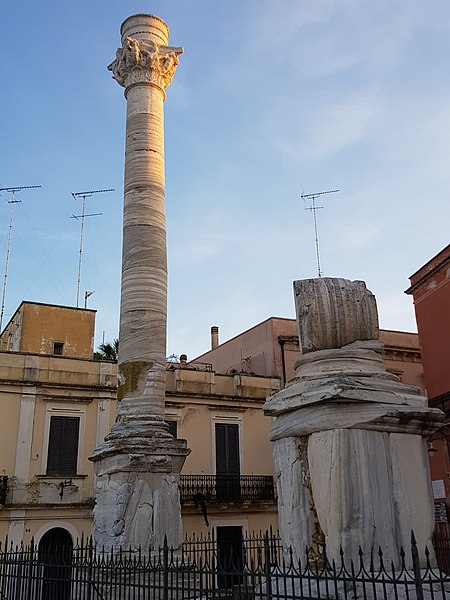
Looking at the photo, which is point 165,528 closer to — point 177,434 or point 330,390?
point 330,390

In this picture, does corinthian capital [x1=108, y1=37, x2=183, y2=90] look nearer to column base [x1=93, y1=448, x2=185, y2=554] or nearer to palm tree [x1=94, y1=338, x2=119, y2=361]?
column base [x1=93, y1=448, x2=185, y2=554]

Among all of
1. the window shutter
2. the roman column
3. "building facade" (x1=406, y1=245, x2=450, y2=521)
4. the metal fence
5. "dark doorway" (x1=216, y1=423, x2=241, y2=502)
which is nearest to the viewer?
the metal fence

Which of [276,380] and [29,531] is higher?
[276,380]

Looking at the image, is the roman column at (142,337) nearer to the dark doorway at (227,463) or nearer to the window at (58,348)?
the dark doorway at (227,463)

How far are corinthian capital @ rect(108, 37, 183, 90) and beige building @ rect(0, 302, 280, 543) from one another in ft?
28.3

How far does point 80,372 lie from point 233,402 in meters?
5.13

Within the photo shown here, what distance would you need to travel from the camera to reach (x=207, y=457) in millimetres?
20359

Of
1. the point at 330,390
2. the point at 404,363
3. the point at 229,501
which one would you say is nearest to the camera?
the point at 330,390

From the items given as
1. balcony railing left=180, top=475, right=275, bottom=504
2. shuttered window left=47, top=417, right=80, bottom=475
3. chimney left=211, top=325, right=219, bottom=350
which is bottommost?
balcony railing left=180, top=475, right=275, bottom=504

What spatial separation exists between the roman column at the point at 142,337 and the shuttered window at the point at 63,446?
7593 millimetres

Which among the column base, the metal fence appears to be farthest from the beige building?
the metal fence

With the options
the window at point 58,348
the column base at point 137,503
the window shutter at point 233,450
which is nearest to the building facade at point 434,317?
the window shutter at point 233,450

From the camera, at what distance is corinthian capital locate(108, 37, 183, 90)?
14.0 metres

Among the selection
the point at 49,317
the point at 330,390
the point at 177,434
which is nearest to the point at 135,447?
the point at 330,390
